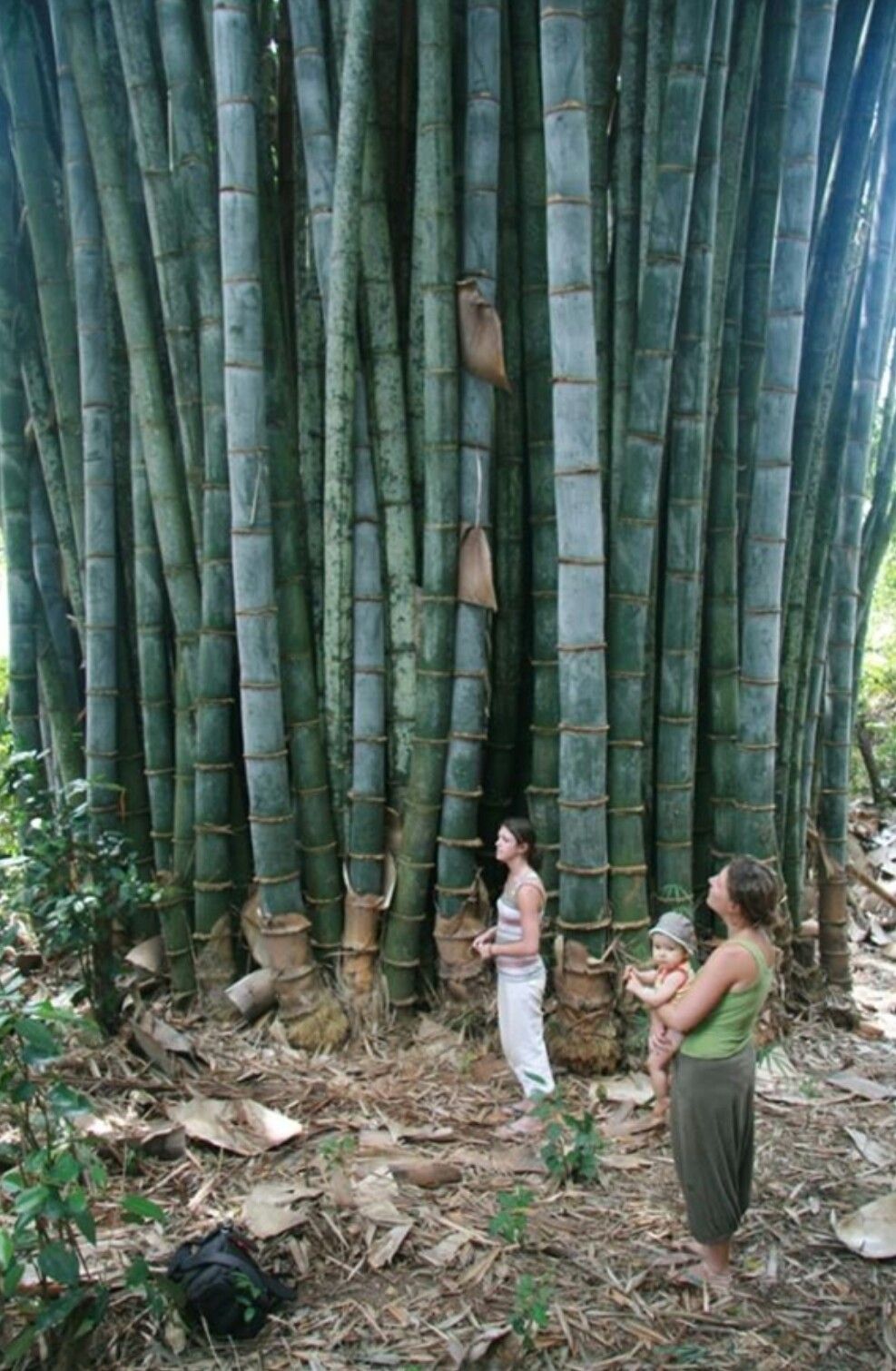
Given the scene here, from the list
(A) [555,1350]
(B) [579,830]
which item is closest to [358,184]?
(B) [579,830]

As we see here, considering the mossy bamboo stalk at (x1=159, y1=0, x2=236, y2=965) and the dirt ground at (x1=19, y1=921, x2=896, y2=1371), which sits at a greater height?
the mossy bamboo stalk at (x1=159, y1=0, x2=236, y2=965)

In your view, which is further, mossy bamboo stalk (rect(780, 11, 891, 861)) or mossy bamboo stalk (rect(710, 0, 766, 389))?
mossy bamboo stalk (rect(780, 11, 891, 861))

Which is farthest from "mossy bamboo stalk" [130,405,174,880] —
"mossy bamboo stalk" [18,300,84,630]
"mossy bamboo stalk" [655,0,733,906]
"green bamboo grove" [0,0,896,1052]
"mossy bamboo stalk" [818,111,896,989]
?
"mossy bamboo stalk" [818,111,896,989]

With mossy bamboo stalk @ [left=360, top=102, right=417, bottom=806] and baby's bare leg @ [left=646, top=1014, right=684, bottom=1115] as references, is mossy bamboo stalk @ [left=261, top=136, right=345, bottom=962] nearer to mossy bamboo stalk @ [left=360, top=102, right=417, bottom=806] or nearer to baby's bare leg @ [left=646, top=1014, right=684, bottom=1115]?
mossy bamboo stalk @ [left=360, top=102, right=417, bottom=806]

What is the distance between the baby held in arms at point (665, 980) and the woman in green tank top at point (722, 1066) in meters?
0.10

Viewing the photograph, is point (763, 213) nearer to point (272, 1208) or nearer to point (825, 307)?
point (825, 307)

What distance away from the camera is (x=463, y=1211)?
271 centimetres

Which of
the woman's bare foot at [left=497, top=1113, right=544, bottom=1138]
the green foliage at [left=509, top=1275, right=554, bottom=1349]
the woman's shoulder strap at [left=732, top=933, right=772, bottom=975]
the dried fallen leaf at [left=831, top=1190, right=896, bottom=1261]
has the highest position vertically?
the woman's shoulder strap at [left=732, top=933, right=772, bottom=975]

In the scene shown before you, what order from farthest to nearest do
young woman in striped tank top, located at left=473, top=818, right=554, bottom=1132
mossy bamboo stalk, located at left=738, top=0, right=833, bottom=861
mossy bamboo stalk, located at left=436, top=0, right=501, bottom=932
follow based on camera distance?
mossy bamboo stalk, located at left=738, top=0, right=833, bottom=861 → mossy bamboo stalk, located at left=436, top=0, right=501, bottom=932 → young woman in striped tank top, located at left=473, top=818, right=554, bottom=1132

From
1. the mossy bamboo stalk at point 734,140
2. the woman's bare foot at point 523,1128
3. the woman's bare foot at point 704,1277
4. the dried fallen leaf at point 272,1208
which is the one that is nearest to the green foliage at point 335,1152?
the dried fallen leaf at point 272,1208

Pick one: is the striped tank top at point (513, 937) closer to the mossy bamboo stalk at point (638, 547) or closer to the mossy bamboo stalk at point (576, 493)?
the mossy bamboo stalk at point (576, 493)

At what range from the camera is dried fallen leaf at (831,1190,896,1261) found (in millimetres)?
2547

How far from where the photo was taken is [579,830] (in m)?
3.43

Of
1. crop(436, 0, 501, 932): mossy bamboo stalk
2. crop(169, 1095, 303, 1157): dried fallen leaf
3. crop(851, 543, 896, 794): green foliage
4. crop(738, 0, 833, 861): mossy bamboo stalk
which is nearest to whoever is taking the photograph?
crop(169, 1095, 303, 1157): dried fallen leaf
